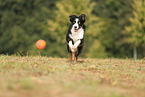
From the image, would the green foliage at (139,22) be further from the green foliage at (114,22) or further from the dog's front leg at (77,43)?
the dog's front leg at (77,43)

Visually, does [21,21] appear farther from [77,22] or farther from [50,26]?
[77,22]

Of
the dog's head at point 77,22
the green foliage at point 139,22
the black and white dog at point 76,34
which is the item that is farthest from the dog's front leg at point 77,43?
the green foliage at point 139,22

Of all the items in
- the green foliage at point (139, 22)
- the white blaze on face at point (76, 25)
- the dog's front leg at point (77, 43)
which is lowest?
the dog's front leg at point (77, 43)

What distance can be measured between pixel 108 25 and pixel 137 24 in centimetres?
1378

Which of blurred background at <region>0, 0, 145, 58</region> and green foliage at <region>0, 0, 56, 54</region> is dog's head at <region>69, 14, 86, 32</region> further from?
green foliage at <region>0, 0, 56, 54</region>

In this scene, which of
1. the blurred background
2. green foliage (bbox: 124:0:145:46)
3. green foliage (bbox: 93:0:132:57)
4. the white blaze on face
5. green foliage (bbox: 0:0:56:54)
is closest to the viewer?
the white blaze on face

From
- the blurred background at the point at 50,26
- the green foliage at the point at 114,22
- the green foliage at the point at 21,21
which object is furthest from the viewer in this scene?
the green foliage at the point at 114,22

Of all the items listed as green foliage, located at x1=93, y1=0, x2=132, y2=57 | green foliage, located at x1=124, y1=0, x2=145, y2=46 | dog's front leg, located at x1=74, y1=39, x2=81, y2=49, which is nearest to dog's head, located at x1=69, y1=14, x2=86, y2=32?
dog's front leg, located at x1=74, y1=39, x2=81, y2=49

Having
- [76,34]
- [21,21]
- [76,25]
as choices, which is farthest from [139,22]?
[76,25]

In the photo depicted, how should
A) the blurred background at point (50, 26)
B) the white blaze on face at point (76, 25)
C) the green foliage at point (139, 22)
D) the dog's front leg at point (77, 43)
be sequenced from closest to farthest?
the white blaze on face at point (76, 25)
the dog's front leg at point (77, 43)
the green foliage at point (139, 22)
the blurred background at point (50, 26)

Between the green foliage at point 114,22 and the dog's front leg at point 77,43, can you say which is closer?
the dog's front leg at point 77,43

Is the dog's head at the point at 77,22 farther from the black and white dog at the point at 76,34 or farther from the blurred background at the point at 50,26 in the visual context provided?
the blurred background at the point at 50,26

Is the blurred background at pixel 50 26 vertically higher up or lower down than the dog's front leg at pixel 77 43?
higher up

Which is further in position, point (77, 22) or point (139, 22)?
point (139, 22)
